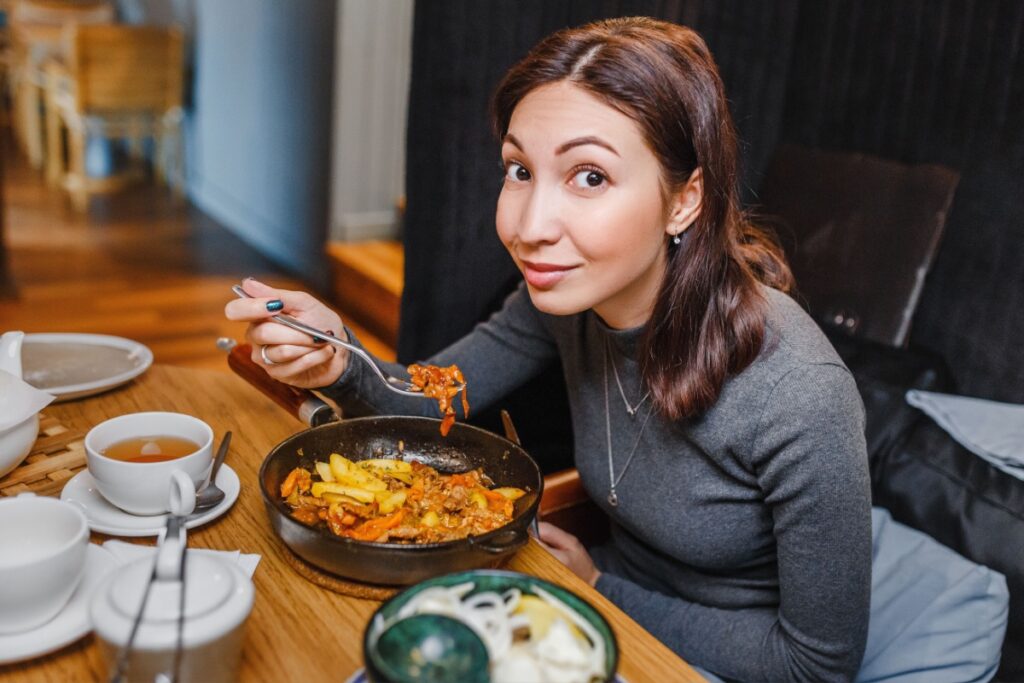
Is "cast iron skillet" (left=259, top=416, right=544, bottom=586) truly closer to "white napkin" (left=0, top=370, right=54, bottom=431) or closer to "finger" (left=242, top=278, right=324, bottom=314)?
"finger" (left=242, top=278, right=324, bottom=314)

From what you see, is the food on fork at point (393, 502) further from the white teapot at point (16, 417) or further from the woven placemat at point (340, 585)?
the white teapot at point (16, 417)

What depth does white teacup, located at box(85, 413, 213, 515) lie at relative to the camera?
3.34 ft

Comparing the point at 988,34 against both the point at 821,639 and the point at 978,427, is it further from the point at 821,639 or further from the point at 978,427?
the point at 821,639

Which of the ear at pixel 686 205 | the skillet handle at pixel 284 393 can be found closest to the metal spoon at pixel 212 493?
the skillet handle at pixel 284 393

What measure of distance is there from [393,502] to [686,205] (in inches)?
21.3

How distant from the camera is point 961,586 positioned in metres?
1.57

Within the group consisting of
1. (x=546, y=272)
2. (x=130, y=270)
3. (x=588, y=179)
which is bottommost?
(x=130, y=270)

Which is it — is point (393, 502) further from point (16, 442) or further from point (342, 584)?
point (16, 442)

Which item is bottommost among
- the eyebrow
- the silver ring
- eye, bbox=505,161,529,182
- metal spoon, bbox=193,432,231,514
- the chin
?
metal spoon, bbox=193,432,231,514

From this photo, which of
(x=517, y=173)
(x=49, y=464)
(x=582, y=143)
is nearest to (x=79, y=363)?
(x=49, y=464)

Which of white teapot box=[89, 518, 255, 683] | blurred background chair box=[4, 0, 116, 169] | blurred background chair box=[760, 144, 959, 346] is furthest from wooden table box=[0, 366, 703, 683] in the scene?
blurred background chair box=[4, 0, 116, 169]

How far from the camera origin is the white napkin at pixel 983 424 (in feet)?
5.86

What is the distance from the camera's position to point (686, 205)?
1239mm

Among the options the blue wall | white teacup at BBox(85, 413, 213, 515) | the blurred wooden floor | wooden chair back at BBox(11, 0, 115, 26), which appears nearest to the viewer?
white teacup at BBox(85, 413, 213, 515)
